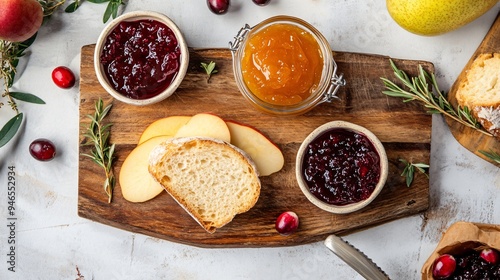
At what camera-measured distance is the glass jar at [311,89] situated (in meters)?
2.62

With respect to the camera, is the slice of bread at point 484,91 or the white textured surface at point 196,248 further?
the white textured surface at point 196,248

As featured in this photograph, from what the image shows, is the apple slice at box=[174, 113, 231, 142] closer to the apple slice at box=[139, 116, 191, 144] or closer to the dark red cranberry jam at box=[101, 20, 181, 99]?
the apple slice at box=[139, 116, 191, 144]

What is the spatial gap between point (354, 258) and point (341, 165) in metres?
0.41

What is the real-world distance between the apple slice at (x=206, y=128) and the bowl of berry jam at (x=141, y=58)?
164mm

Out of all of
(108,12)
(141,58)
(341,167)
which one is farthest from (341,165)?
(108,12)

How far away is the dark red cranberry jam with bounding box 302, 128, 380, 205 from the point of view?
2.61 m

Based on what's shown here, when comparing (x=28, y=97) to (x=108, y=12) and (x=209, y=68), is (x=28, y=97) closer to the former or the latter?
(x=108, y=12)

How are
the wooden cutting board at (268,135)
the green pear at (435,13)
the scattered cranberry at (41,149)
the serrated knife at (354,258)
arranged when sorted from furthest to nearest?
the scattered cranberry at (41,149) < the wooden cutting board at (268,135) < the serrated knife at (354,258) < the green pear at (435,13)

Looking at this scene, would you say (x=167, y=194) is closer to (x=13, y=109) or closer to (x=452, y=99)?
(x=13, y=109)

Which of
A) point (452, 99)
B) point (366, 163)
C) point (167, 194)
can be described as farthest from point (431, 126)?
point (167, 194)

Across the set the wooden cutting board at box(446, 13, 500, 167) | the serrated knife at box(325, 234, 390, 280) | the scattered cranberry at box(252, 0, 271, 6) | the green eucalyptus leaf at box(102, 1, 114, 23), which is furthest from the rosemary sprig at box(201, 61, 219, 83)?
the wooden cutting board at box(446, 13, 500, 167)

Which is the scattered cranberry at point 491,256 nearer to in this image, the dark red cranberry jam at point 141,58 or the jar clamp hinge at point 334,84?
the jar clamp hinge at point 334,84

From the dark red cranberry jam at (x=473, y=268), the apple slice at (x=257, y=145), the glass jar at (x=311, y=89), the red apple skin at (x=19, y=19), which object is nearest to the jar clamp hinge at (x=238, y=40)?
the glass jar at (x=311, y=89)

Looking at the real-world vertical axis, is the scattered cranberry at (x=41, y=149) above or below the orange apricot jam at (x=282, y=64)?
below
